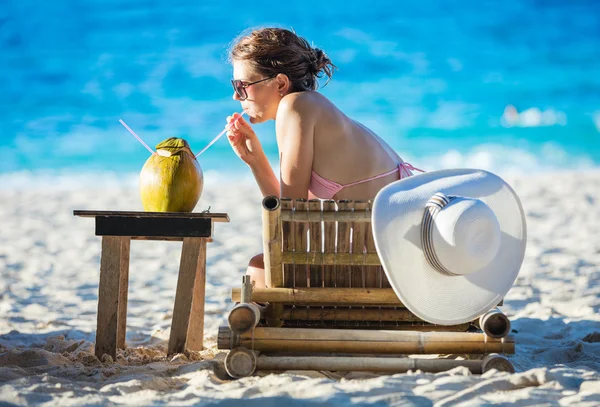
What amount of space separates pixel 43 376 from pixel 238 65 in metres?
1.54

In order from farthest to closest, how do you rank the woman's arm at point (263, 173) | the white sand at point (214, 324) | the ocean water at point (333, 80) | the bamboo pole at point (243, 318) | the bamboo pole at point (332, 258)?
1. the ocean water at point (333, 80)
2. the woman's arm at point (263, 173)
3. the bamboo pole at point (332, 258)
4. the bamboo pole at point (243, 318)
5. the white sand at point (214, 324)

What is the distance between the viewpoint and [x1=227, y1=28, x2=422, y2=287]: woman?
2.73 m

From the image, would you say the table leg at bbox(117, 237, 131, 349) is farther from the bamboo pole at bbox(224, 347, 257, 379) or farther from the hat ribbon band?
the hat ribbon band

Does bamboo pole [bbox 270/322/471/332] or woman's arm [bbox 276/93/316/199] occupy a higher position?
woman's arm [bbox 276/93/316/199]

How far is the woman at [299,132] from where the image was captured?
8.97 ft

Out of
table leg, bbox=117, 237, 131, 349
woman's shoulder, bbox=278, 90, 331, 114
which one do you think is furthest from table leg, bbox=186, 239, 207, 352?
woman's shoulder, bbox=278, 90, 331, 114

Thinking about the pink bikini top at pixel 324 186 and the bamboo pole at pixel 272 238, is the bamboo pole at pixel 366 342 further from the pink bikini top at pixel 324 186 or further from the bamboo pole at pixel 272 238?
the pink bikini top at pixel 324 186

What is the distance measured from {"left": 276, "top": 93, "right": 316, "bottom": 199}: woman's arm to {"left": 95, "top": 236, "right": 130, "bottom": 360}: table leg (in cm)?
76

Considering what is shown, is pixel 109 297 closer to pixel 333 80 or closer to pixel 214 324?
pixel 214 324

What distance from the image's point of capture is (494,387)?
6.86 feet

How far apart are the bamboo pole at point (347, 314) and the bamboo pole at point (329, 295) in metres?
0.22

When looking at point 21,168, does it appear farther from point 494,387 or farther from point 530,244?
point 494,387

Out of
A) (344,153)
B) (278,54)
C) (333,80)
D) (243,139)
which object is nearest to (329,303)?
(344,153)

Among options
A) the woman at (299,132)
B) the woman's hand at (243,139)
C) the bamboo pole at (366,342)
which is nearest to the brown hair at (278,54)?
the woman at (299,132)
